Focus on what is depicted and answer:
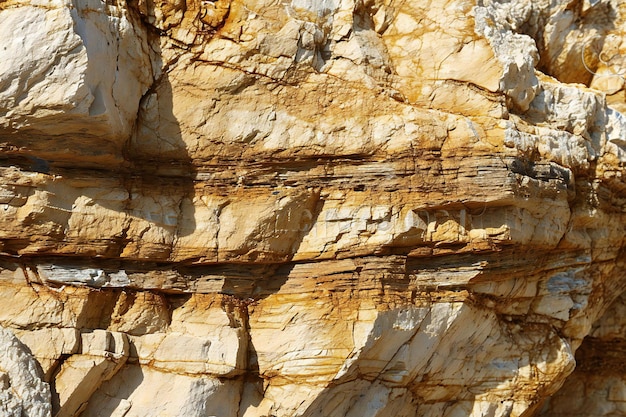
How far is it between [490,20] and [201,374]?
14.1 ft

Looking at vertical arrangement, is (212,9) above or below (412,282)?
above

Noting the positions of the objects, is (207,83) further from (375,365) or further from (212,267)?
(375,365)

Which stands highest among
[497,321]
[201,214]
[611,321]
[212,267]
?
[201,214]

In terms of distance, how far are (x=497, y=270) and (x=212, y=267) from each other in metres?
2.68

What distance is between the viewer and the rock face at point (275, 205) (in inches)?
223

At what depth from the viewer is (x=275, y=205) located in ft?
20.1

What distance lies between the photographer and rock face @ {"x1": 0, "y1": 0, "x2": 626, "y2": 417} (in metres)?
5.67

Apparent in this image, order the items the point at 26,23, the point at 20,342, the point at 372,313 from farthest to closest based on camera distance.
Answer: the point at 372,313
the point at 20,342
the point at 26,23

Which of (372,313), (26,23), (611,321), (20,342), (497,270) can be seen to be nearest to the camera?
(26,23)

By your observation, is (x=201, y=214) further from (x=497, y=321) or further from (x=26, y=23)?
(x=497, y=321)

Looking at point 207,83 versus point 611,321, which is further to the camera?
point 611,321

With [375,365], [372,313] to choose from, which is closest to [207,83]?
[372,313]

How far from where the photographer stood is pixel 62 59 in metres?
5.23

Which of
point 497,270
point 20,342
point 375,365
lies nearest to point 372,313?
point 375,365
